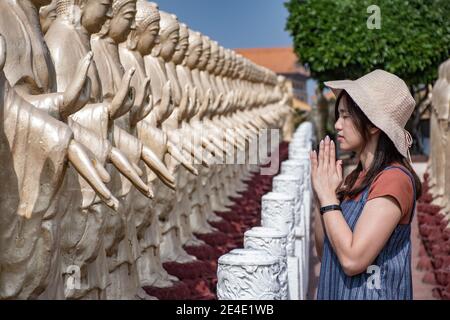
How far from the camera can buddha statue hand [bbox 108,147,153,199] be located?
394 centimetres

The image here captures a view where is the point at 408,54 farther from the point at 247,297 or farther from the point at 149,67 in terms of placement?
the point at 247,297

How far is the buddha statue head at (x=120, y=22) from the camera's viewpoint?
A: 19.7 feet

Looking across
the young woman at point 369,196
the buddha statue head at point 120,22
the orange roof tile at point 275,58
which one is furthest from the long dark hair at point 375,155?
the orange roof tile at point 275,58

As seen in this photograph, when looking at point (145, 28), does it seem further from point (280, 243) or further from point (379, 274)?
point (379, 274)

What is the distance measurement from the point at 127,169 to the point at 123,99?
3.16 feet

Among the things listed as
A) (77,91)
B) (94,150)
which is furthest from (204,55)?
(77,91)

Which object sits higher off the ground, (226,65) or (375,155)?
(226,65)

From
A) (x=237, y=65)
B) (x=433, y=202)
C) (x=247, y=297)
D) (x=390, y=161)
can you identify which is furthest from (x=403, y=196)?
(x=237, y=65)

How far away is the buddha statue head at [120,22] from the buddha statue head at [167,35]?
5.30ft

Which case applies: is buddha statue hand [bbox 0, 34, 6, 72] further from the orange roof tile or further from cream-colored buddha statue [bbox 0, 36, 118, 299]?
the orange roof tile

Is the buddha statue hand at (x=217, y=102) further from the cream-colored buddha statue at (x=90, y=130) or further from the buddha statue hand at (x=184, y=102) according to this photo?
the cream-colored buddha statue at (x=90, y=130)

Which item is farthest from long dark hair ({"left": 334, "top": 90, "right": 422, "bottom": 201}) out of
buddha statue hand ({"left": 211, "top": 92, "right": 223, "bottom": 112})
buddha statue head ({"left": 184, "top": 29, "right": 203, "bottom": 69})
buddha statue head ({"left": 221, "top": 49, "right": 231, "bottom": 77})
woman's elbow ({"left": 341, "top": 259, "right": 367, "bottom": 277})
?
buddha statue head ({"left": 221, "top": 49, "right": 231, "bottom": 77})

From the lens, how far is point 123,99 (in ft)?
16.0
